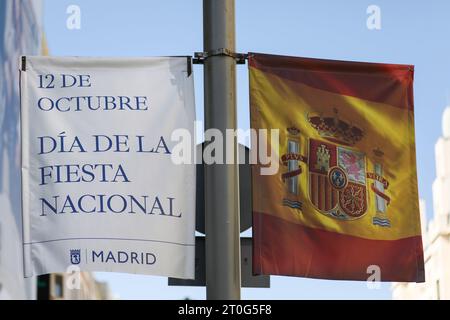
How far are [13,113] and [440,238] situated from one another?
38.5 meters

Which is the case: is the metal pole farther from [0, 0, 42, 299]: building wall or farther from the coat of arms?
[0, 0, 42, 299]: building wall

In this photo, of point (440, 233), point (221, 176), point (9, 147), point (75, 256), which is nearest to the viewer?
point (221, 176)

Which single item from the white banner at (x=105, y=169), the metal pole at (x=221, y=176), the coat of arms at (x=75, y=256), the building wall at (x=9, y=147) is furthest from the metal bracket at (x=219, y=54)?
the building wall at (x=9, y=147)

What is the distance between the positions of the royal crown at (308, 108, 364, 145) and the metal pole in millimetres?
701

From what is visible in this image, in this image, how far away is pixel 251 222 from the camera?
6363 millimetres

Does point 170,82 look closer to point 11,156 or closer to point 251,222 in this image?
point 251,222

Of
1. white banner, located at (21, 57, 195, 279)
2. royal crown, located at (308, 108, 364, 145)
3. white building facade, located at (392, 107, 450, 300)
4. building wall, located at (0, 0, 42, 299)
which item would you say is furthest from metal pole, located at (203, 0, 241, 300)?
white building facade, located at (392, 107, 450, 300)

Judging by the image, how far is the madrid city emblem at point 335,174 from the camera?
6598mm

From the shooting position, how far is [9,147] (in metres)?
20.7

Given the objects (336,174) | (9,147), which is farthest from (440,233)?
(336,174)

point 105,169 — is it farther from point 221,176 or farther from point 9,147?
point 9,147

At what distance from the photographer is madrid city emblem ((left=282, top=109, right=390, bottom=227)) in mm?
6598

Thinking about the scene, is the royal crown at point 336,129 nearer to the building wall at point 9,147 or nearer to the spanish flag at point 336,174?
the spanish flag at point 336,174

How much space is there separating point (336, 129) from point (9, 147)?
48.6 feet
